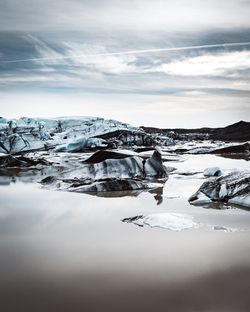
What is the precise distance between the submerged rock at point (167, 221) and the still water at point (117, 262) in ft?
0.41

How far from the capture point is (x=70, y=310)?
218 centimetres

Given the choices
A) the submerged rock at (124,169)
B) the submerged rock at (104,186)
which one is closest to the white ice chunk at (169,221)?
the submerged rock at (104,186)

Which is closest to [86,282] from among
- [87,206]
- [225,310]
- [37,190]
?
[225,310]

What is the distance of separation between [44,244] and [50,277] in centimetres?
80

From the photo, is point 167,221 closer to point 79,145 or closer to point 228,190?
point 228,190

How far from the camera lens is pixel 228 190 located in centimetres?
570

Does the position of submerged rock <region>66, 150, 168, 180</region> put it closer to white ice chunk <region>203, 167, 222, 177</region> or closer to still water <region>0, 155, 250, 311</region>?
white ice chunk <region>203, 167, 222, 177</region>

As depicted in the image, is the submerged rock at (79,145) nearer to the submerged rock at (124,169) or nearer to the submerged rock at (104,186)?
the submerged rock at (124,169)

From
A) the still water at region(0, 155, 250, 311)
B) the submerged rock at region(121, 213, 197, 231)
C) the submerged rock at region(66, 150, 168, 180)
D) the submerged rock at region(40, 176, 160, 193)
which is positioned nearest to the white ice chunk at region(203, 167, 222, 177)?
the submerged rock at region(66, 150, 168, 180)

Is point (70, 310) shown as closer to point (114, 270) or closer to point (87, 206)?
point (114, 270)

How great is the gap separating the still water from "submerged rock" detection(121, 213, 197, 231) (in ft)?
0.41

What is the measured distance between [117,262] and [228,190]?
10.8 ft

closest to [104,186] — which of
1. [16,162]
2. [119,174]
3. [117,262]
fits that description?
[119,174]

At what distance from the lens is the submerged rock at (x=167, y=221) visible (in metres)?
3.94
